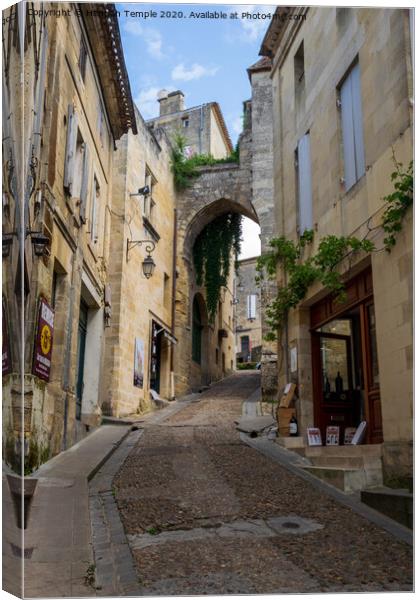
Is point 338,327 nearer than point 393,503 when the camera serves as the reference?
No

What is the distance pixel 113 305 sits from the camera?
39.9 ft

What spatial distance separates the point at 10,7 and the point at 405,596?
10.3 feet

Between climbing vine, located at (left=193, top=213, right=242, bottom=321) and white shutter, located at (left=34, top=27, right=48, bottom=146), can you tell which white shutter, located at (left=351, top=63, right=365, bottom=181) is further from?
climbing vine, located at (left=193, top=213, right=242, bottom=321)

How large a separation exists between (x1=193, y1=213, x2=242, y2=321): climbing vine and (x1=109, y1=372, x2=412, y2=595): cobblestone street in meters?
13.7

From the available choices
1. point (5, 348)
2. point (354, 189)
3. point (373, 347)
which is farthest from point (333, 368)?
point (5, 348)

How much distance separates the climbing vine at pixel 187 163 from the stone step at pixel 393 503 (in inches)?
564

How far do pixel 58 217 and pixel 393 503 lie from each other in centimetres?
469

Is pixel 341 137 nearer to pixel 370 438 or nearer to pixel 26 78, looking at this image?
pixel 370 438

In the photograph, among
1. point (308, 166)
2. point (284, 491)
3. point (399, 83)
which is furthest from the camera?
point (308, 166)

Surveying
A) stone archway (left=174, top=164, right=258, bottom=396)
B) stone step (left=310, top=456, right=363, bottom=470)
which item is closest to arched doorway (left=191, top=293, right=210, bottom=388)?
stone archway (left=174, top=164, right=258, bottom=396)

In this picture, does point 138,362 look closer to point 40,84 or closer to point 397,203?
point 397,203

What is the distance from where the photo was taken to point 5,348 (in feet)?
8.92

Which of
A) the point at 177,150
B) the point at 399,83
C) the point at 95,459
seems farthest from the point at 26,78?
the point at 177,150

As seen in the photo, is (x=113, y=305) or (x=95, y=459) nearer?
(x=95, y=459)
